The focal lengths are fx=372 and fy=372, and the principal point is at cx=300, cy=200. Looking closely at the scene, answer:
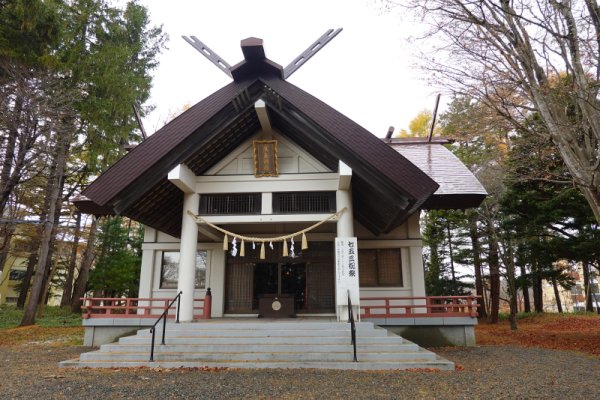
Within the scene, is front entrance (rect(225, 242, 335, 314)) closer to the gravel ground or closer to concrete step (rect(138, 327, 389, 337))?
concrete step (rect(138, 327, 389, 337))

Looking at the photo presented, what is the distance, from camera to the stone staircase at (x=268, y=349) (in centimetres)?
651

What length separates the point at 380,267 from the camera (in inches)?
450

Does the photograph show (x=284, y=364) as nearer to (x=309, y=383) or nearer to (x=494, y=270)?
(x=309, y=383)

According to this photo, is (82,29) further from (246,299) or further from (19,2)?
(246,299)

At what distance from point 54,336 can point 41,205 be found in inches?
418

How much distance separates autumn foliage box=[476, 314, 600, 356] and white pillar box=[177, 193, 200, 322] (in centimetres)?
838

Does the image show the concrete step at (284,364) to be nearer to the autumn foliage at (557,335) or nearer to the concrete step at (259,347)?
the concrete step at (259,347)

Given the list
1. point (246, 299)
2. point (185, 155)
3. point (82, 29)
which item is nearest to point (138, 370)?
point (185, 155)

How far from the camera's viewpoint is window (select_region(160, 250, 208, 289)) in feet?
39.2

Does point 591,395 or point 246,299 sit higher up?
point 246,299

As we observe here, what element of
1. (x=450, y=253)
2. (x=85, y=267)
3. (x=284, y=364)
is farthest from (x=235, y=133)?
(x=85, y=267)

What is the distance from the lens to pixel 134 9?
1764 cm

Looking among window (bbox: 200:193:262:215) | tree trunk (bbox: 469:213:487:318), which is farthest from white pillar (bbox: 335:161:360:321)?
tree trunk (bbox: 469:213:487:318)

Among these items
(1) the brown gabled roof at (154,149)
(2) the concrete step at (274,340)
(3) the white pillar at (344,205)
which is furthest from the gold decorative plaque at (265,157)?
(2) the concrete step at (274,340)
